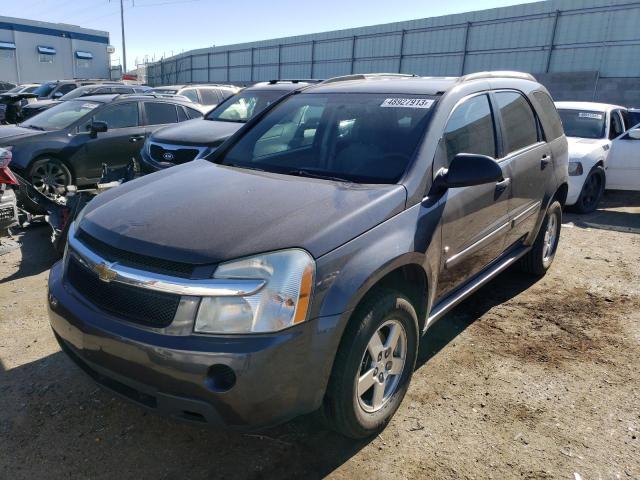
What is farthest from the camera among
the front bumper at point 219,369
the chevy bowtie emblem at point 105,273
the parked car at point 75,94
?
the parked car at point 75,94

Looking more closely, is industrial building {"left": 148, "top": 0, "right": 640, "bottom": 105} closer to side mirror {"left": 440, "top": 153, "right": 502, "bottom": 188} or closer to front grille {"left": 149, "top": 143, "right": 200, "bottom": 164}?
front grille {"left": 149, "top": 143, "right": 200, "bottom": 164}

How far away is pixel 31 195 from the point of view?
545 centimetres

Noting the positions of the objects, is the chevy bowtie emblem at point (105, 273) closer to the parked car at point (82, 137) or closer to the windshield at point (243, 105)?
the parked car at point (82, 137)

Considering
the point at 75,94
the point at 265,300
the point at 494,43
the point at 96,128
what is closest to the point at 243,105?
the point at 96,128

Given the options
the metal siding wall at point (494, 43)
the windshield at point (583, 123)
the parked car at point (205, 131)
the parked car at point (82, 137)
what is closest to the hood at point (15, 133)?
the parked car at point (82, 137)

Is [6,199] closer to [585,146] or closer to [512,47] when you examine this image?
[585,146]

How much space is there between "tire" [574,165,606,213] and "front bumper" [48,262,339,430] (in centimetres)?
707

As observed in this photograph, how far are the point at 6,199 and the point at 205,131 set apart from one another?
329cm

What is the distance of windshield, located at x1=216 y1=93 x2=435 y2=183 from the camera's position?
3.06 meters

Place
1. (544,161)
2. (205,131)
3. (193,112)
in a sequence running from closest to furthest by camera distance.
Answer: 1. (544,161)
2. (205,131)
3. (193,112)

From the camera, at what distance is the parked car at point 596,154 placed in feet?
25.8

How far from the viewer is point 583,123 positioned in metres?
8.87

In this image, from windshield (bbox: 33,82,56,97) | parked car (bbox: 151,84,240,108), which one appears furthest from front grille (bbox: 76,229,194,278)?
windshield (bbox: 33,82,56,97)

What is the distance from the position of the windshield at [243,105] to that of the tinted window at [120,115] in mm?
1350
